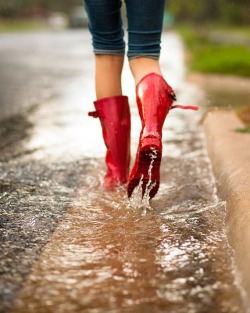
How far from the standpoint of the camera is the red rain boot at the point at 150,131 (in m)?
2.24

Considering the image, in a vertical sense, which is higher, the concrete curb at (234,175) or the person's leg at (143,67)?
the person's leg at (143,67)

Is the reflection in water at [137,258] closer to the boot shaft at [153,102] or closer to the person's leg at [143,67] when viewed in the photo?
the boot shaft at [153,102]

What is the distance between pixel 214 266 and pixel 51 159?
66.1 inches

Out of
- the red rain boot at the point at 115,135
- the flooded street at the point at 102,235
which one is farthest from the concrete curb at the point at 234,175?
the red rain boot at the point at 115,135

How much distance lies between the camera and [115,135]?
2.69 m

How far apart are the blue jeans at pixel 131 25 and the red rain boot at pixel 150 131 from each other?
0.41 feet

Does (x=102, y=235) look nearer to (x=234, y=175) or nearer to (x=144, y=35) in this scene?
(x=234, y=175)

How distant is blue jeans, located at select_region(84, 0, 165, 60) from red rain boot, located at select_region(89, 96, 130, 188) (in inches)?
8.3

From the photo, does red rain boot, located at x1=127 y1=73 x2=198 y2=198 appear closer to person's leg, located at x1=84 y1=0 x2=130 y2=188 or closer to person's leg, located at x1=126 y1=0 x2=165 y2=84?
person's leg, located at x1=126 y1=0 x2=165 y2=84

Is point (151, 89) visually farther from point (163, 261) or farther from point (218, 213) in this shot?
point (163, 261)

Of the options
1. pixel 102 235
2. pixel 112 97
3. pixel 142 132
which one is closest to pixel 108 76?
pixel 112 97

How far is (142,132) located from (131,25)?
0.46m

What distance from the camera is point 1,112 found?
5199 mm

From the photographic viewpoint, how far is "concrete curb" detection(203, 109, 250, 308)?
1.81m
